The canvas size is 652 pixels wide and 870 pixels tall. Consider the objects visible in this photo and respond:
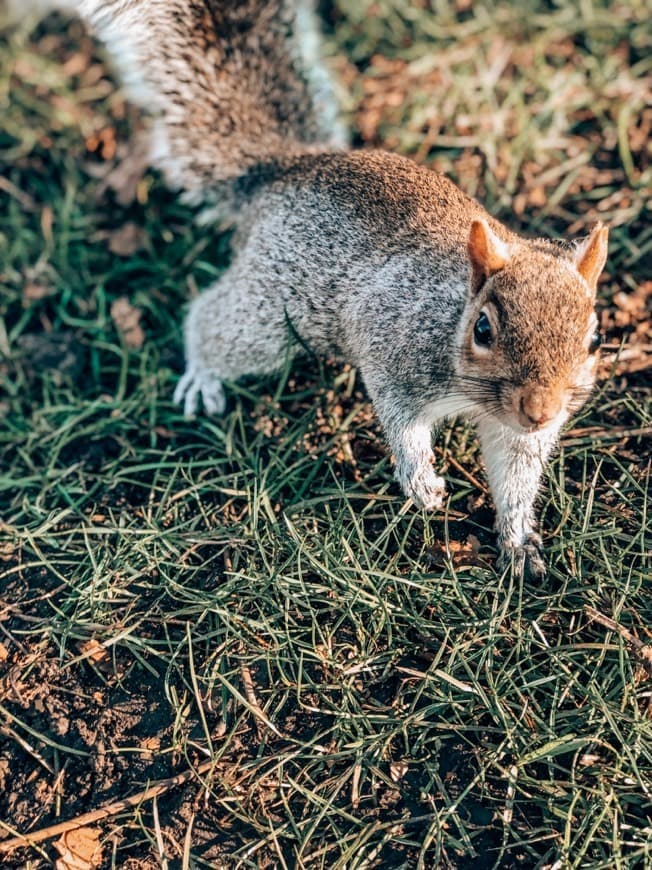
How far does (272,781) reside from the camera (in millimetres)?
2328

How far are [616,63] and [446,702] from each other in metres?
2.95

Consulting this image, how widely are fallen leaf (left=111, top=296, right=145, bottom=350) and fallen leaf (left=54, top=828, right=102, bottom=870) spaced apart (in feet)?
5.80

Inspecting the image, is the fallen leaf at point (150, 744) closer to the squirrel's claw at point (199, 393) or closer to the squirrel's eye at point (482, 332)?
the squirrel's claw at point (199, 393)

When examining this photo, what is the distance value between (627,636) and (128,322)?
2.14 m

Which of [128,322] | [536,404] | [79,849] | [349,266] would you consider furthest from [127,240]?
[79,849]

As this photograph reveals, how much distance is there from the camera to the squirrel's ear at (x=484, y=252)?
224 cm

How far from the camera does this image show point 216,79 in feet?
10.3

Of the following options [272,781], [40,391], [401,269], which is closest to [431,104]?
[401,269]

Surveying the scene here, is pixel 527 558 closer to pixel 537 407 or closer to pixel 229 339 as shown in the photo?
pixel 537 407

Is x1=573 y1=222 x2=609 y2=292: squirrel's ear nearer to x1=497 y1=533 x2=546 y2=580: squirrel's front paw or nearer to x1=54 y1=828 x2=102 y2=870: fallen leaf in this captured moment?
x1=497 y1=533 x2=546 y2=580: squirrel's front paw

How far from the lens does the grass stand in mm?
2279

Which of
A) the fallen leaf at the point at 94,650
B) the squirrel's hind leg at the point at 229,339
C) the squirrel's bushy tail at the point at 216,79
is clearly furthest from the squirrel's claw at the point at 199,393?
the fallen leaf at the point at 94,650

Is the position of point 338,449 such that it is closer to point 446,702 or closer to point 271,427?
point 271,427

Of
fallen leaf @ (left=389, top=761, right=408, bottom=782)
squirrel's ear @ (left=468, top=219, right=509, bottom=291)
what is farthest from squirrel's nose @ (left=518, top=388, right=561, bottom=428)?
fallen leaf @ (left=389, top=761, right=408, bottom=782)
